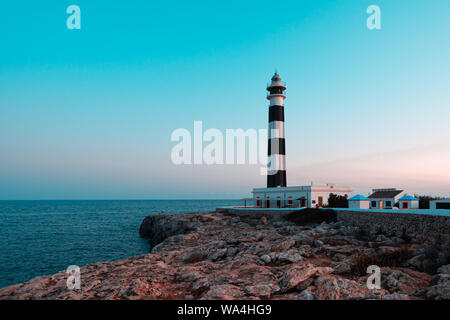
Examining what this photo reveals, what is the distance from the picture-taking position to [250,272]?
1142cm

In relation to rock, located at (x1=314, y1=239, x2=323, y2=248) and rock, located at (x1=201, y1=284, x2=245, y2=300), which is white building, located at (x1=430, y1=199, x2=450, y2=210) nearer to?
rock, located at (x1=314, y1=239, x2=323, y2=248)

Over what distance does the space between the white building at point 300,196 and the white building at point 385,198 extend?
3.86 m

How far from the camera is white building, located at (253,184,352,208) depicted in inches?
1444

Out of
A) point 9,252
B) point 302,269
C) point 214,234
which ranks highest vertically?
point 302,269

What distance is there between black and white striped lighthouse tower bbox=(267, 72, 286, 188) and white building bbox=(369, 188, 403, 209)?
12.6 metres

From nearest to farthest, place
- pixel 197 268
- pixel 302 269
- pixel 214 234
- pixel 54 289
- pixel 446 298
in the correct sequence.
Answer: pixel 446 298
pixel 302 269
pixel 54 289
pixel 197 268
pixel 214 234

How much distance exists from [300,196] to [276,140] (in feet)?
32.0

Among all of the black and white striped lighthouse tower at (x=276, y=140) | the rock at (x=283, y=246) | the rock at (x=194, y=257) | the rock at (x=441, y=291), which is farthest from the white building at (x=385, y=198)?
the rock at (x=441, y=291)

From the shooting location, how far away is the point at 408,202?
3209 centimetres

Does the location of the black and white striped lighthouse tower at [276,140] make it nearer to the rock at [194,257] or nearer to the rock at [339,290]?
the rock at [194,257]
